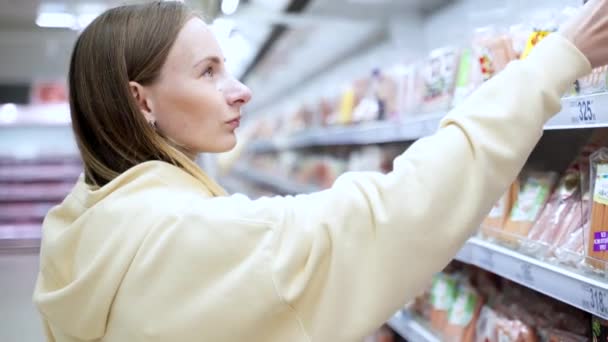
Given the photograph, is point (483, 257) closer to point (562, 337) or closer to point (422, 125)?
point (562, 337)

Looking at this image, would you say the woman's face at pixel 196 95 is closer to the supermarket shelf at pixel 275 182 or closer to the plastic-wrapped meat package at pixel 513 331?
the plastic-wrapped meat package at pixel 513 331

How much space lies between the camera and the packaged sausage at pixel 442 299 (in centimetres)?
198

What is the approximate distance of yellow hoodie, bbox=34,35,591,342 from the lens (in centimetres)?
78

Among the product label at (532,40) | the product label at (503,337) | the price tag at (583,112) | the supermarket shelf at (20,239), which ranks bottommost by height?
the supermarket shelf at (20,239)

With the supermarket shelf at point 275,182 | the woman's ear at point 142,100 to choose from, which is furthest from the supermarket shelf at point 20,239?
the woman's ear at point 142,100

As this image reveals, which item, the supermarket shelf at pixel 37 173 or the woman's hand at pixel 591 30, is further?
the supermarket shelf at pixel 37 173

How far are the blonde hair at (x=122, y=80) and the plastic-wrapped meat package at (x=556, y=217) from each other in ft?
2.73

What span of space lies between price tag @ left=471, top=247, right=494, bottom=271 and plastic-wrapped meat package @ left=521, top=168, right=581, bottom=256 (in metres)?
0.09

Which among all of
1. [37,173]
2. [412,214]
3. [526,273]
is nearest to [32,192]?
[37,173]

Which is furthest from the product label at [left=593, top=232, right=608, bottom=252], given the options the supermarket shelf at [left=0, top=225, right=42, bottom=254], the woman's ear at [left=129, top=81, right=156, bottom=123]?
the supermarket shelf at [left=0, top=225, right=42, bottom=254]

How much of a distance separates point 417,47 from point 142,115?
9.14 feet

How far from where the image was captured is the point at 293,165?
4762 millimetres

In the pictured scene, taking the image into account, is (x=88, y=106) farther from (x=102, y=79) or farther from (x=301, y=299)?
(x=301, y=299)

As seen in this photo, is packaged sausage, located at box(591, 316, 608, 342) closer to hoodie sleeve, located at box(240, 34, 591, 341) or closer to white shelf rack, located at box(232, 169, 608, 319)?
white shelf rack, located at box(232, 169, 608, 319)
